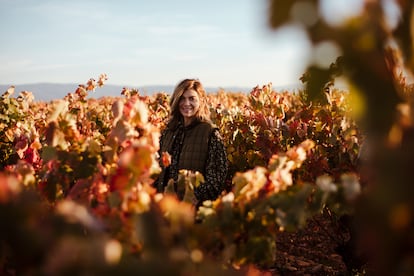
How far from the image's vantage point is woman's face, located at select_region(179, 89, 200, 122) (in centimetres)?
365

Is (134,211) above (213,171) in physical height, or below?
above

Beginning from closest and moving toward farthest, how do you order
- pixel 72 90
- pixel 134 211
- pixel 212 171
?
1. pixel 134 211
2. pixel 212 171
3. pixel 72 90

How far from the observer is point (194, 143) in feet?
11.5

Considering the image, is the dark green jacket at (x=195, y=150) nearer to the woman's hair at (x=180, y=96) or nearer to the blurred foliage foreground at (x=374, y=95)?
the woman's hair at (x=180, y=96)

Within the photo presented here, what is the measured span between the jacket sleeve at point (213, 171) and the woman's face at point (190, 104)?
0.91ft

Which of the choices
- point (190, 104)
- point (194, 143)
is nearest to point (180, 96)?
point (190, 104)

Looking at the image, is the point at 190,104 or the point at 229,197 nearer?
the point at 229,197

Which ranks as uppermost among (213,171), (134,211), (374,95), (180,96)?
(180,96)

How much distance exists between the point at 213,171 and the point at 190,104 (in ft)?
2.07

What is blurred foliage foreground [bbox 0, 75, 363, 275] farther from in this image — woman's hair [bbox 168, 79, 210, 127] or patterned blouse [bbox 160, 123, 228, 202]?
woman's hair [bbox 168, 79, 210, 127]

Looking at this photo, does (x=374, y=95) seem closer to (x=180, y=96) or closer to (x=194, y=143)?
(x=194, y=143)

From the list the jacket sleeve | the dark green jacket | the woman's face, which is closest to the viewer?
the jacket sleeve

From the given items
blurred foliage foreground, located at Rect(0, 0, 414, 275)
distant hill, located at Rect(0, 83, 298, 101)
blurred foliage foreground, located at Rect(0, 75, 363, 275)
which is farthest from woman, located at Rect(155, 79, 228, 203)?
blurred foliage foreground, located at Rect(0, 75, 363, 275)

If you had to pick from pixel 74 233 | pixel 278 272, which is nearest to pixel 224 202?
pixel 74 233
